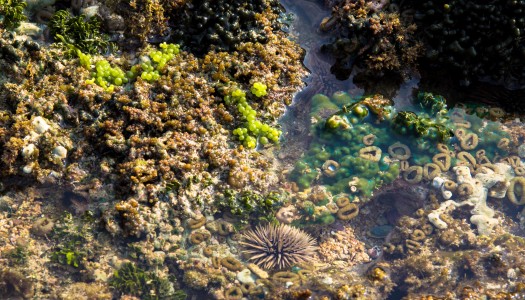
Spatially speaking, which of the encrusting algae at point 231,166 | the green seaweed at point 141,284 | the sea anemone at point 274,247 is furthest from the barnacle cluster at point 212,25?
the green seaweed at point 141,284

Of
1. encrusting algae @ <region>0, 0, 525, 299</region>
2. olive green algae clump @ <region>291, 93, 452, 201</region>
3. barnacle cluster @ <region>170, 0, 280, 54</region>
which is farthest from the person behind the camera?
olive green algae clump @ <region>291, 93, 452, 201</region>

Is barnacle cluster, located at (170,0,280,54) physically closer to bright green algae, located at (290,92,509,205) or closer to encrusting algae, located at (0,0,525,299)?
encrusting algae, located at (0,0,525,299)

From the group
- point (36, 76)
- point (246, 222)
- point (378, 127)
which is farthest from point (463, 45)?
point (36, 76)

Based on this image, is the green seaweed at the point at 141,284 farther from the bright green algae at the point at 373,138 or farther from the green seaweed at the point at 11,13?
the green seaweed at the point at 11,13

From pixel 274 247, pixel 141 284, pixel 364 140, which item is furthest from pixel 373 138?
pixel 141 284

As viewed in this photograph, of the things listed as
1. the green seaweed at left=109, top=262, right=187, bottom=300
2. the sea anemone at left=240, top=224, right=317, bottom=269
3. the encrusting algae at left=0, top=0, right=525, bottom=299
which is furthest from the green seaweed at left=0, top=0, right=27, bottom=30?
the sea anemone at left=240, top=224, right=317, bottom=269

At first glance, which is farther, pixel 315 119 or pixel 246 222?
pixel 315 119

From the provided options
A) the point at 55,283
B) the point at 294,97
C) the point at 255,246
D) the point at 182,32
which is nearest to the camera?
the point at 55,283

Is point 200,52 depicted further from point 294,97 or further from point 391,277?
point 391,277
